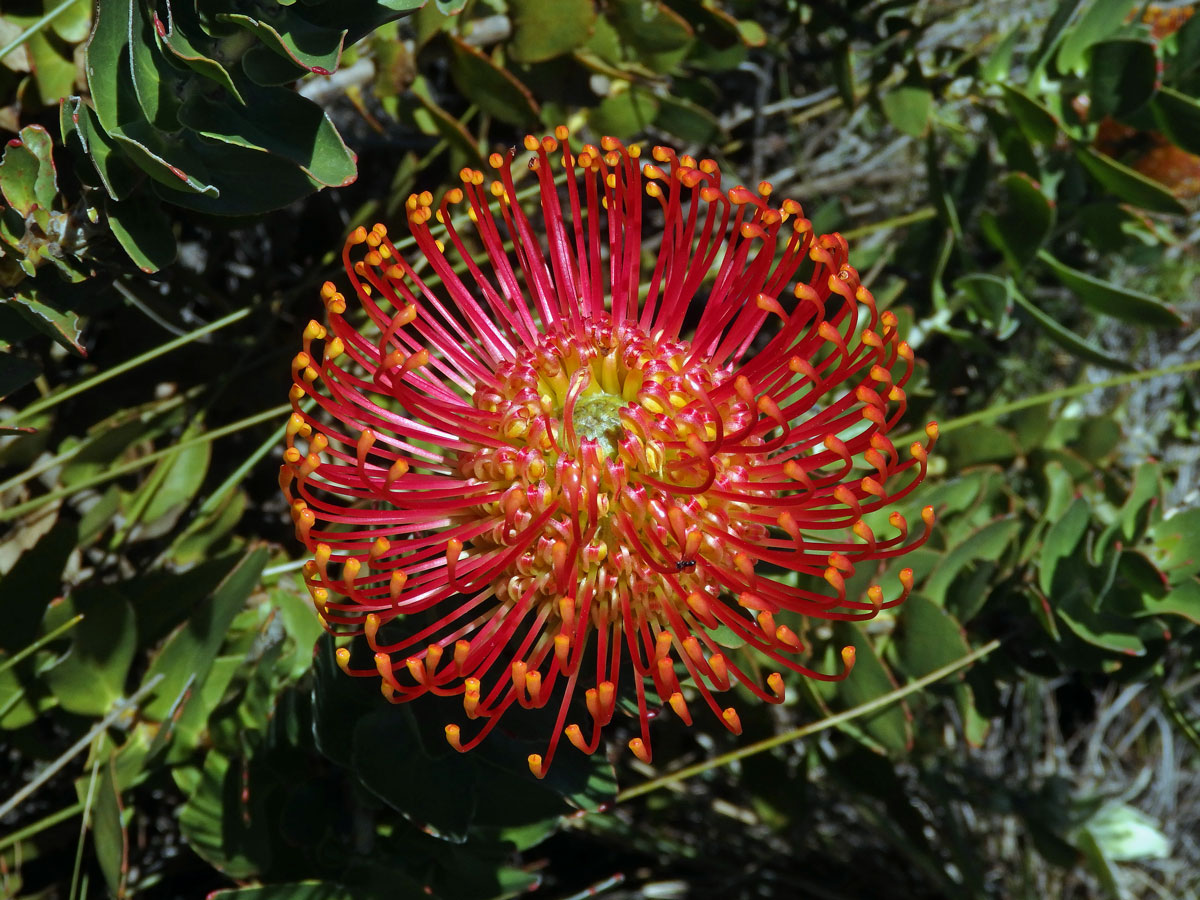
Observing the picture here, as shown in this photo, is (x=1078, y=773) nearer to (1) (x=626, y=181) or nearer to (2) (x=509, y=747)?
(2) (x=509, y=747)

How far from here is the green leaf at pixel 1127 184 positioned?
121 centimetres

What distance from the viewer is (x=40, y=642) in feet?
3.12

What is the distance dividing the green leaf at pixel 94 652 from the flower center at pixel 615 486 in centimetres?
39

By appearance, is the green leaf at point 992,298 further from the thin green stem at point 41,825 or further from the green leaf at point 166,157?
the thin green stem at point 41,825

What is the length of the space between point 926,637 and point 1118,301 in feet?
1.73

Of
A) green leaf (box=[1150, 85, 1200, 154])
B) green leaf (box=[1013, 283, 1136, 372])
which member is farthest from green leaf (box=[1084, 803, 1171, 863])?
green leaf (box=[1150, 85, 1200, 154])

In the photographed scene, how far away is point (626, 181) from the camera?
0.90 meters

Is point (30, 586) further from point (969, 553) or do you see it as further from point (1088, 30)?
point (1088, 30)

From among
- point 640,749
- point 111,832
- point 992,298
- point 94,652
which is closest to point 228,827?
→ point 111,832

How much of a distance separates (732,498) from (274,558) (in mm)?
749

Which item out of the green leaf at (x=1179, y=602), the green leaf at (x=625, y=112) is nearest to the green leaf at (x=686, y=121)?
the green leaf at (x=625, y=112)

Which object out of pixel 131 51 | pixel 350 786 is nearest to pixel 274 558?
pixel 350 786

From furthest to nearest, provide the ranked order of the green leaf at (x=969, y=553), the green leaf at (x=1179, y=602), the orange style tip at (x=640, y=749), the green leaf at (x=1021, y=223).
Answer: the green leaf at (x=1021, y=223) → the green leaf at (x=969, y=553) → the green leaf at (x=1179, y=602) → the orange style tip at (x=640, y=749)

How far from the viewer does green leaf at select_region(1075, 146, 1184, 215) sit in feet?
3.98
